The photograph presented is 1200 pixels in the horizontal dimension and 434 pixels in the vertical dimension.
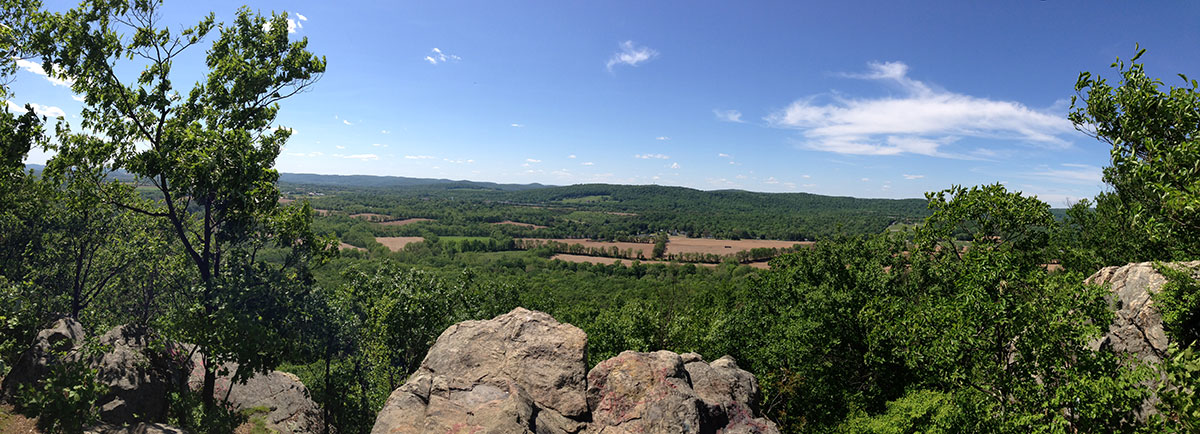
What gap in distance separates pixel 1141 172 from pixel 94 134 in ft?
104

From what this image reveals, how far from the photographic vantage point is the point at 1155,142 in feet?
34.6

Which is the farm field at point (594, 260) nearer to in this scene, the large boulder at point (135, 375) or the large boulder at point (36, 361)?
the large boulder at point (135, 375)

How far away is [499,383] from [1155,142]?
18.2m

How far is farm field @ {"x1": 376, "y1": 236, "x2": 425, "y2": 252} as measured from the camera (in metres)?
156

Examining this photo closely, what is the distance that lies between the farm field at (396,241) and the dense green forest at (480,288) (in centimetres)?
12642

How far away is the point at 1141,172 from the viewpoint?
399 inches

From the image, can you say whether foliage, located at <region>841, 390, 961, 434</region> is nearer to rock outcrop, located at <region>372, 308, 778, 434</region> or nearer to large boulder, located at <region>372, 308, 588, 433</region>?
rock outcrop, located at <region>372, 308, 778, 434</region>

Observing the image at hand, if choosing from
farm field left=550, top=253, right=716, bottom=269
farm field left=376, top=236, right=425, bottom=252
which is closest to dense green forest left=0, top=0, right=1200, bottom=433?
farm field left=550, top=253, right=716, bottom=269

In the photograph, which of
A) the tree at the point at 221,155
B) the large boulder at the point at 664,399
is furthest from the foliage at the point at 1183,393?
the tree at the point at 221,155

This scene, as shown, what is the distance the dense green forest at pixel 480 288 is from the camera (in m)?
11.7

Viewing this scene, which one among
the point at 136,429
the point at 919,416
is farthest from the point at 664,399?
the point at 136,429

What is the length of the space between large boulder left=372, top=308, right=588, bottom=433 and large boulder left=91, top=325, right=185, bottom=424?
41.1 ft

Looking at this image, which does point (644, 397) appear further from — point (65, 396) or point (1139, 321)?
point (65, 396)

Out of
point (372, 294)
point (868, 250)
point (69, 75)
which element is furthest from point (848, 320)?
point (69, 75)
